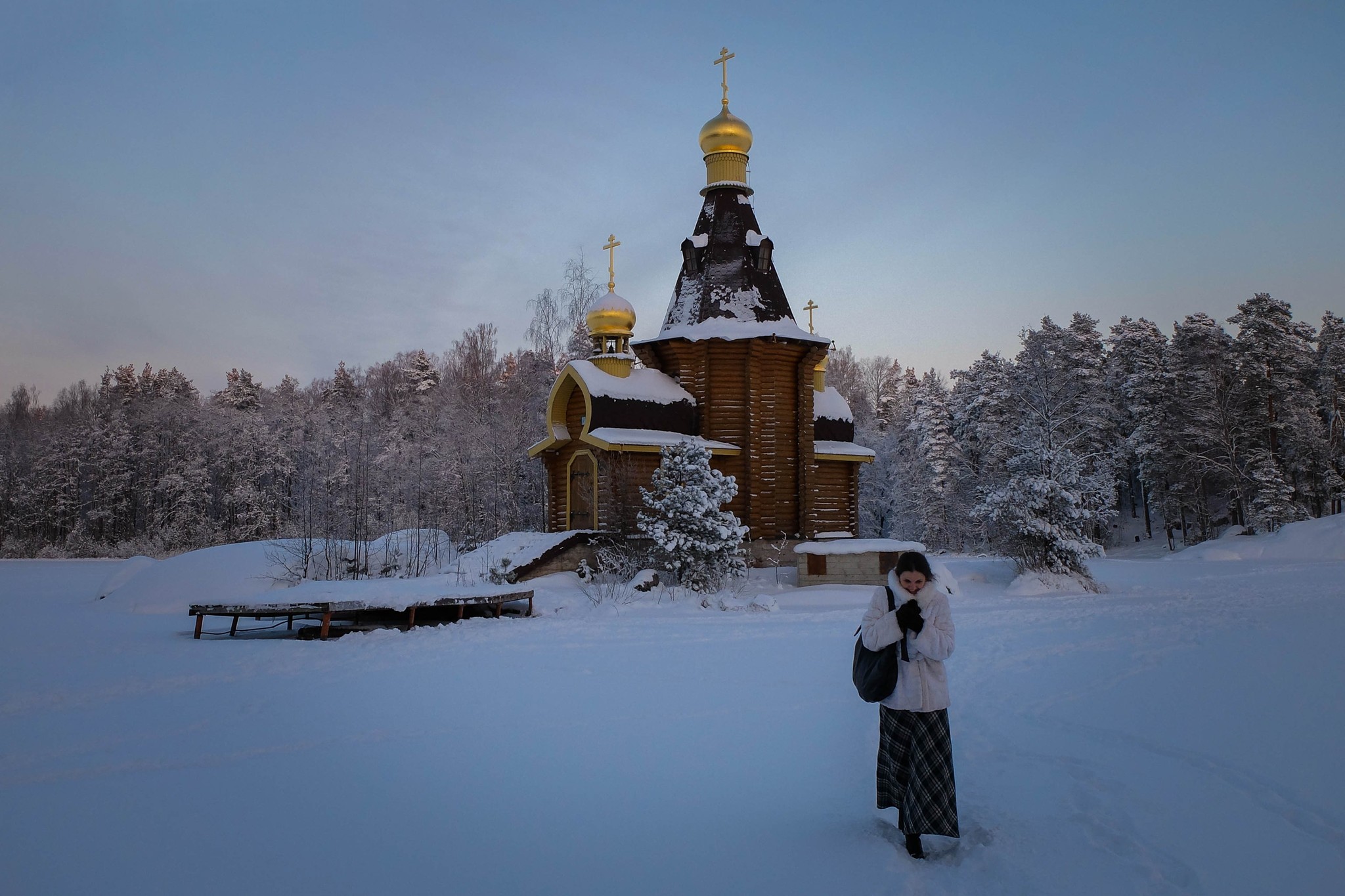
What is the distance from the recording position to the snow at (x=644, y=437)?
62.2 feet

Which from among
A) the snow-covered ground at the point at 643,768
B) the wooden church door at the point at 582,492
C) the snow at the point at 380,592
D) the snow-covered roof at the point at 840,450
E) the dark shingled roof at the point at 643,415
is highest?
the dark shingled roof at the point at 643,415

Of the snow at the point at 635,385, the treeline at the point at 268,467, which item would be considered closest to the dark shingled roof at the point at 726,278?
the snow at the point at 635,385

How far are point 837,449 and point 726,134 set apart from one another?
368 inches

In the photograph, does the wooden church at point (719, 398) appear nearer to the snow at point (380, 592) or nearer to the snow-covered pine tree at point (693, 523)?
the snow-covered pine tree at point (693, 523)

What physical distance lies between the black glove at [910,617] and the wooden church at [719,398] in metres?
15.1

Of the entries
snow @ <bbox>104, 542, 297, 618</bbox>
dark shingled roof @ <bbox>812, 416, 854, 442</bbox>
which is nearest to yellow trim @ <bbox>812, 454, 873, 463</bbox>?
dark shingled roof @ <bbox>812, 416, 854, 442</bbox>

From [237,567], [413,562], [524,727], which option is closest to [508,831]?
[524,727]

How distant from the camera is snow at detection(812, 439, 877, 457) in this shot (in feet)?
72.7

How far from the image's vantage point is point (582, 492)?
20.7m

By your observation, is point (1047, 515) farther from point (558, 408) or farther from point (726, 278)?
point (558, 408)

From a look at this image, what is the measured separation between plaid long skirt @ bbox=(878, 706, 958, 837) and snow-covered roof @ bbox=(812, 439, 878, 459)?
17.8 m

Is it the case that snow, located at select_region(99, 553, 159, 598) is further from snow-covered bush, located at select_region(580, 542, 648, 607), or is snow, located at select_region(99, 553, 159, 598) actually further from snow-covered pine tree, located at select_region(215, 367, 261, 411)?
snow-covered pine tree, located at select_region(215, 367, 261, 411)

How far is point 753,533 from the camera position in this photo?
20.4 m

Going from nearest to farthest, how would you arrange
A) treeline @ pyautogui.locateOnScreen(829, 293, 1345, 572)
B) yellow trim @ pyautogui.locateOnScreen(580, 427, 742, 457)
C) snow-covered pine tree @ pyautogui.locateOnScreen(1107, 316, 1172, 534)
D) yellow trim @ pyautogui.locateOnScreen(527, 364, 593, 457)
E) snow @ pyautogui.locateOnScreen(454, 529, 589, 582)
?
snow @ pyautogui.locateOnScreen(454, 529, 589, 582) < yellow trim @ pyautogui.locateOnScreen(580, 427, 742, 457) < yellow trim @ pyautogui.locateOnScreen(527, 364, 593, 457) < treeline @ pyautogui.locateOnScreen(829, 293, 1345, 572) < snow-covered pine tree @ pyautogui.locateOnScreen(1107, 316, 1172, 534)
